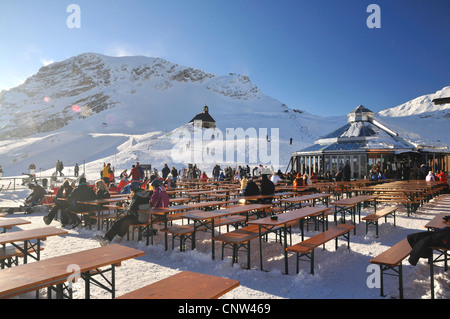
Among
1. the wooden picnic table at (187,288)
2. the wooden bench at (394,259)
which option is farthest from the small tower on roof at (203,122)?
the wooden picnic table at (187,288)

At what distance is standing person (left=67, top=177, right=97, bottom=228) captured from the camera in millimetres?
9578

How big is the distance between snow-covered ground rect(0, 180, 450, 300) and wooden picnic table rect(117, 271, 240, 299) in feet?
5.39

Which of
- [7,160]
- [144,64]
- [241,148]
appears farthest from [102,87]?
[241,148]

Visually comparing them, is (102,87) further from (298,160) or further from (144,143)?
(298,160)

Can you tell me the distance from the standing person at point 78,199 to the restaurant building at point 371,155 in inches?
721

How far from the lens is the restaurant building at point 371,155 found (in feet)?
77.4

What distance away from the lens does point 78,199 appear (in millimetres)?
9594

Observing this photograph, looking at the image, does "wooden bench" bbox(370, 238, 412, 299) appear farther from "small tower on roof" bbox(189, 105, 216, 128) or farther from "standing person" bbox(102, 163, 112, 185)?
"small tower on roof" bbox(189, 105, 216, 128)

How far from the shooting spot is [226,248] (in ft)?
22.9

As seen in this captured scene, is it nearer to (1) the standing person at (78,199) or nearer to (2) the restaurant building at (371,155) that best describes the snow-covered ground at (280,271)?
(1) the standing person at (78,199)

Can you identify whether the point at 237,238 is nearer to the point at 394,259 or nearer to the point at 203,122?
the point at 394,259

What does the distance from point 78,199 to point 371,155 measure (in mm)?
21773

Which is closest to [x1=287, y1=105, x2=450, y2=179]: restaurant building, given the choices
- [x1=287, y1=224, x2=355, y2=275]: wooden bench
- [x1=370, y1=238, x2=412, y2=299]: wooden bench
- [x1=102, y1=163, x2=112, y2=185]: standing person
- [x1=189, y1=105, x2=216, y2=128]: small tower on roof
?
[x1=102, y1=163, x2=112, y2=185]: standing person

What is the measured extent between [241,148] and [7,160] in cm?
3837
